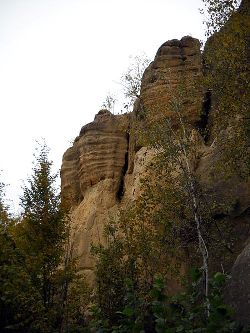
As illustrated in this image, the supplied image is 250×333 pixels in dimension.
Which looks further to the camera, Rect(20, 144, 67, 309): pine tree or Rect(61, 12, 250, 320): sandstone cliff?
Rect(61, 12, 250, 320): sandstone cliff

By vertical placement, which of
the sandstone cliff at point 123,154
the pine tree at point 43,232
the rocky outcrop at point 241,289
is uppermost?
the sandstone cliff at point 123,154

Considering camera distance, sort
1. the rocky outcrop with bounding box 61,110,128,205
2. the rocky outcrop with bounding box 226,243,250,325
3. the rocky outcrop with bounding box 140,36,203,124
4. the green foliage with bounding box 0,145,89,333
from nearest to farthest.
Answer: the rocky outcrop with bounding box 226,243,250,325
the green foliage with bounding box 0,145,89,333
the rocky outcrop with bounding box 140,36,203,124
the rocky outcrop with bounding box 61,110,128,205

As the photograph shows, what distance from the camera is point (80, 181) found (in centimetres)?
3297

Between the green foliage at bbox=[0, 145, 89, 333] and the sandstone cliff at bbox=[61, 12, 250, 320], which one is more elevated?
the sandstone cliff at bbox=[61, 12, 250, 320]

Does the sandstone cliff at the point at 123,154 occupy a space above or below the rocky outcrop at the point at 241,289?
above

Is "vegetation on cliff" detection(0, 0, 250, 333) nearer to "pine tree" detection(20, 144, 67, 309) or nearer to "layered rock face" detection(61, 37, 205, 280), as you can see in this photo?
"pine tree" detection(20, 144, 67, 309)

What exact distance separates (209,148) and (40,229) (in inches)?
503

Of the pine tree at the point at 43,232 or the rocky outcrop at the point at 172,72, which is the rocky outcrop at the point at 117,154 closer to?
the rocky outcrop at the point at 172,72

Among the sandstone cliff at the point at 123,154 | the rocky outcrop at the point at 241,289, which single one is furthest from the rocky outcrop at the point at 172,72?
the rocky outcrop at the point at 241,289

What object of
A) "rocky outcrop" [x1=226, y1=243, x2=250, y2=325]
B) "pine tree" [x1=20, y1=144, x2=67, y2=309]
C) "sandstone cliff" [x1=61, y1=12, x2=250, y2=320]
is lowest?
"rocky outcrop" [x1=226, y1=243, x2=250, y2=325]

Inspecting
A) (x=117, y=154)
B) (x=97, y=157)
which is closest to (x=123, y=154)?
(x=117, y=154)

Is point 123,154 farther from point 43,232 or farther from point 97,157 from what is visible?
point 43,232

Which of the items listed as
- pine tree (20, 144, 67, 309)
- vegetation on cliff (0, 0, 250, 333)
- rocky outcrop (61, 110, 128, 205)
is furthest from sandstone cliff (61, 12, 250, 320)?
pine tree (20, 144, 67, 309)

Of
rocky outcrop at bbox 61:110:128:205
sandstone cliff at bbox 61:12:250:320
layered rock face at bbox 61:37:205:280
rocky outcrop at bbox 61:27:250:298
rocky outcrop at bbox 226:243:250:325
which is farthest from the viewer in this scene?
rocky outcrop at bbox 61:110:128:205
